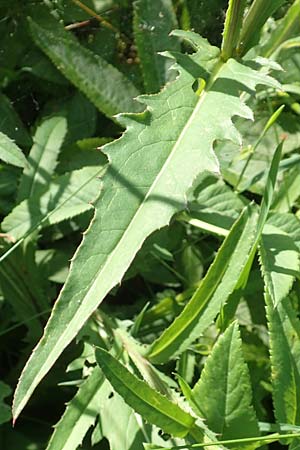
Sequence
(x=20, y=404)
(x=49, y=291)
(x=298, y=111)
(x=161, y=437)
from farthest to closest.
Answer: (x=298, y=111)
(x=49, y=291)
(x=161, y=437)
(x=20, y=404)

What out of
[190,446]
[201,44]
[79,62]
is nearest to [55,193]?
[79,62]

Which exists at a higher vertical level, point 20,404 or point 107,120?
point 107,120

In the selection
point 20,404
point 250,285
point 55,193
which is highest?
point 55,193

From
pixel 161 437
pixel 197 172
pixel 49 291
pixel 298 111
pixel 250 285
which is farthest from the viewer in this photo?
pixel 298 111

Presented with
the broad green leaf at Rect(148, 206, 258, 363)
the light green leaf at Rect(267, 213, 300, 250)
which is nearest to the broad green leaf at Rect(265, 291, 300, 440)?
the broad green leaf at Rect(148, 206, 258, 363)

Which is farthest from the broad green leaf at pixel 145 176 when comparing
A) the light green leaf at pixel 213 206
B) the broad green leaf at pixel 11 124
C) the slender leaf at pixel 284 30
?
the broad green leaf at pixel 11 124

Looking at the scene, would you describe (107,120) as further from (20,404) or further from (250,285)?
(20,404)

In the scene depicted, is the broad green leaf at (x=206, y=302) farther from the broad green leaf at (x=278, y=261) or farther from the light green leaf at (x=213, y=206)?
the light green leaf at (x=213, y=206)
